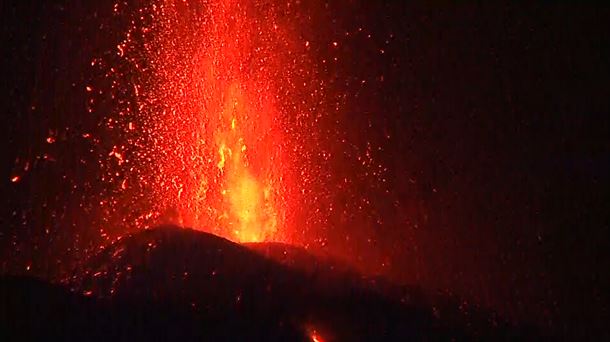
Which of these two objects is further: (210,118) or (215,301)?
(210,118)

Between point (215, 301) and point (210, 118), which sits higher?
point (210, 118)

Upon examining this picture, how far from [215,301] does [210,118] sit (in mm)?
3900

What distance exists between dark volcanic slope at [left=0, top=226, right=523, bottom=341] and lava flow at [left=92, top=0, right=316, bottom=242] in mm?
2779

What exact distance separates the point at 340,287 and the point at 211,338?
0.97 meters

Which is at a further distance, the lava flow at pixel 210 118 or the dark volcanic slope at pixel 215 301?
the lava flow at pixel 210 118

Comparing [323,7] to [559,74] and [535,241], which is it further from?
[535,241]

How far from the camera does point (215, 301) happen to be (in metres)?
3.35

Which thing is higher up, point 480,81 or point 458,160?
point 480,81

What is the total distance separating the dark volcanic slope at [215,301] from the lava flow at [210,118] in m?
2.78

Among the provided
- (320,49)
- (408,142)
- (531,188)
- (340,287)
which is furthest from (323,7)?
(340,287)

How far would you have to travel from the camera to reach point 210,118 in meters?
7.02

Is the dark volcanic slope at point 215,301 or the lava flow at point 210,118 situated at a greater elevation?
the lava flow at point 210,118

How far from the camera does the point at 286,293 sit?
3.55 m

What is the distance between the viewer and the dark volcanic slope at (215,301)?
2996 mm
